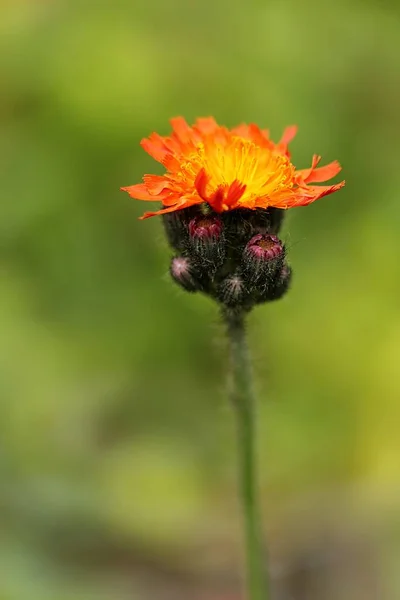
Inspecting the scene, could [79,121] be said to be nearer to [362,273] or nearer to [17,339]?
[17,339]

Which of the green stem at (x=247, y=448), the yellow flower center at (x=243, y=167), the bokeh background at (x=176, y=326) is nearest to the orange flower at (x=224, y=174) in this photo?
the yellow flower center at (x=243, y=167)

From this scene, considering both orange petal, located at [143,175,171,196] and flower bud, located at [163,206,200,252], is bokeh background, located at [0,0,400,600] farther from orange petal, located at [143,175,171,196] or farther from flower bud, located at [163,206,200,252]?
orange petal, located at [143,175,171,196]

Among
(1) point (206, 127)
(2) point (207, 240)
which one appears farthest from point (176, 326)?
(2) point (207, 240)

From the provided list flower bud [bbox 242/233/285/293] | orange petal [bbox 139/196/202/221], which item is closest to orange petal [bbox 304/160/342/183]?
flower bud [bbox 242/233/285/293]

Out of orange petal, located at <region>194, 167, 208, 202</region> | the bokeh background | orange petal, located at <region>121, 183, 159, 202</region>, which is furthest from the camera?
the bokeh background

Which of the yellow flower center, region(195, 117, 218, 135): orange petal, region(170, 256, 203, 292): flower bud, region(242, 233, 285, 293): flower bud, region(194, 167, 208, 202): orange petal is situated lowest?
region(242, 233, 285, 293): flower bud
